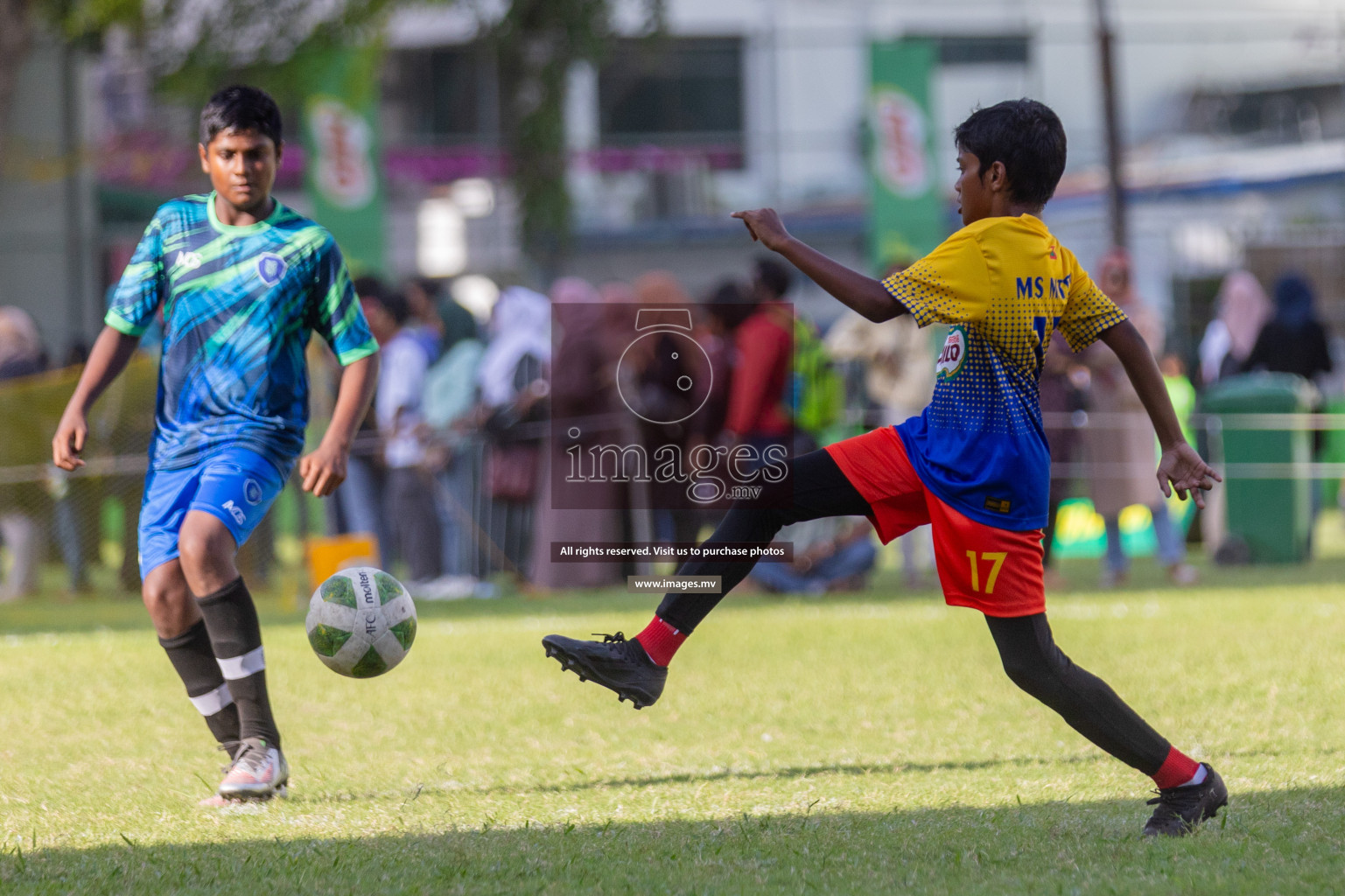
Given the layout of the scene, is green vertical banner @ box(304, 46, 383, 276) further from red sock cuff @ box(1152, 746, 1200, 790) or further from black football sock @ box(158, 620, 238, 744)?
red sock cuff @ box(1152, 746, 1200, 790)

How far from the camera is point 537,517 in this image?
1265 centimetres

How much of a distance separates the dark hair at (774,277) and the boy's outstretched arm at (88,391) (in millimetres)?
6214

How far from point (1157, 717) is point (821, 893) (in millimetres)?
2947

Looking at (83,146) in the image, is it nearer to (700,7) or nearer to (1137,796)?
(1137,796)

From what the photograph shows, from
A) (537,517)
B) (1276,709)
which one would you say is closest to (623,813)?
(1276,709)

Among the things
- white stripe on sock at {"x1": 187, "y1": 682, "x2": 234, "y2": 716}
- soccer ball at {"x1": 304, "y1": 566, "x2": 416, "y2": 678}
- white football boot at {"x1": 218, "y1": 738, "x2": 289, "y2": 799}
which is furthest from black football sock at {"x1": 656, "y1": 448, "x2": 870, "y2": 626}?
white stripe on sock at {"x1": 187, "y1": 682, "x2": 234, "y2": 716}

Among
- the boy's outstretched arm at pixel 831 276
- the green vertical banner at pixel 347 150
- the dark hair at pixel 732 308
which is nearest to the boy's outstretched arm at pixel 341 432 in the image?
the boy's outstretched arm at pixel 831 276

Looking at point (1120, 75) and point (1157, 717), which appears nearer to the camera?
point (1157, 717)

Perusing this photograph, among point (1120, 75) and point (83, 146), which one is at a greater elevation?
point (1120, 75)

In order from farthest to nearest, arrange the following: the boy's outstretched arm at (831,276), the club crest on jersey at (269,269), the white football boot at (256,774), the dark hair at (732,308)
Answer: the dark hair at (732,308)
the club crest on jersey at (269,269)
the white football boot at (256,774)
the boy's outstretched arm at (831,276)

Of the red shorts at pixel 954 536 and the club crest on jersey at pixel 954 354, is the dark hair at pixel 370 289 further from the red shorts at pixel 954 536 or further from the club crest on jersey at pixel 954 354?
the club crest on jersey at pixel 954 354

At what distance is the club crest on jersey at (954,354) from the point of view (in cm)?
434

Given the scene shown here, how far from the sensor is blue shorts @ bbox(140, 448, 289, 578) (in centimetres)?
495

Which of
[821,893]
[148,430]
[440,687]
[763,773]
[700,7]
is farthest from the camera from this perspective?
[700,7]
